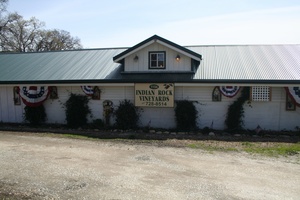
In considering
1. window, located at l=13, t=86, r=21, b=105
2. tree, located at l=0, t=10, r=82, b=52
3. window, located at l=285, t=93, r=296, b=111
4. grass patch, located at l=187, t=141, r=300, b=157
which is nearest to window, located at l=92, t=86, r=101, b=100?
window, located at l=13, t=86, r=21, b=105

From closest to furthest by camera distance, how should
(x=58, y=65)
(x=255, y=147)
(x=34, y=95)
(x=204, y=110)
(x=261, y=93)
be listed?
(x=255, y=147)
(x=261, y=93)
(x=204, y=110)
(x=34, y=95)
(x=58, y=65)

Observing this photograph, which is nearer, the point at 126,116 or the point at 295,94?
the point at 295,94

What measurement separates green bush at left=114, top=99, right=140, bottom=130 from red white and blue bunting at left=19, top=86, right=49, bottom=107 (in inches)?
184

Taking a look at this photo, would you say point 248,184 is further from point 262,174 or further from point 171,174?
point 171,174

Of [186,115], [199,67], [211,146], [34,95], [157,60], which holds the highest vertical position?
[157,60]

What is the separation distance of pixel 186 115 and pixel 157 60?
3380 millimetres

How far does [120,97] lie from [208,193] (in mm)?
9700

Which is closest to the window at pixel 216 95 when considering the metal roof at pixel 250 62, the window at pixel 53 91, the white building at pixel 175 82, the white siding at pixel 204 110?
the white building at pixel 175 82

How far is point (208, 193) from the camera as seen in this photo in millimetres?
6273

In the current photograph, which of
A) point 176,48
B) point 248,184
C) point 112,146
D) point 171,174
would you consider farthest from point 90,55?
point 248,184

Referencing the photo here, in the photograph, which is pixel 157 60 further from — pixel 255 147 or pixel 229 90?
pixel 255 147

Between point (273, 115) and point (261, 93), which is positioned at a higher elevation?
point (261, 93)

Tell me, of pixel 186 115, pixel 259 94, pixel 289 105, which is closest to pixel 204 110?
pixel 186 115

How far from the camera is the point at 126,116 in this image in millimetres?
14477
